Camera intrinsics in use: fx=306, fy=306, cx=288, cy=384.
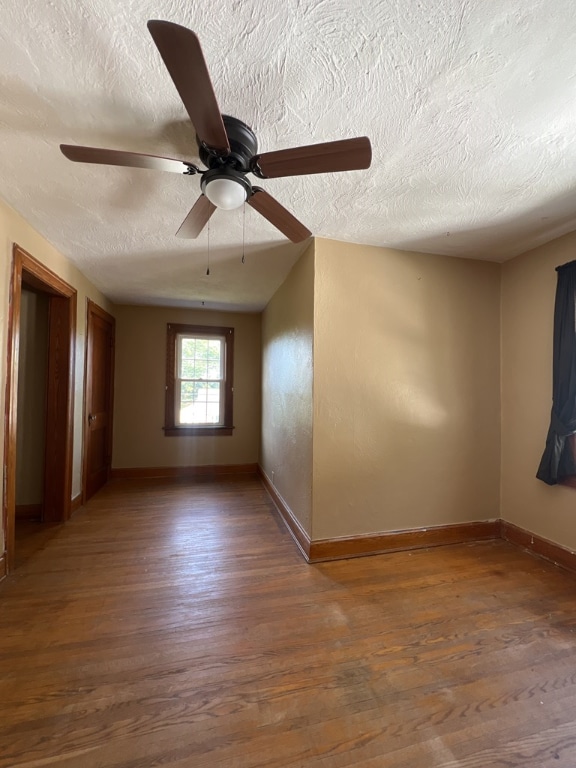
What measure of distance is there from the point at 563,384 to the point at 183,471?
4.50m

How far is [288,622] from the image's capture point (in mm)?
1729

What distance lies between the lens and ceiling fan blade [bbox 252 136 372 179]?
3.75 ft

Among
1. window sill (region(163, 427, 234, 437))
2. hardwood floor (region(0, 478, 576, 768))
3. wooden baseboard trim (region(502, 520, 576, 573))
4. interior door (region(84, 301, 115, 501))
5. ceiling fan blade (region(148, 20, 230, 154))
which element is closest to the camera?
ceiling fan blade (region(148, 20, 230, 154))

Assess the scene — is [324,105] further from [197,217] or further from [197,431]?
[197,431]

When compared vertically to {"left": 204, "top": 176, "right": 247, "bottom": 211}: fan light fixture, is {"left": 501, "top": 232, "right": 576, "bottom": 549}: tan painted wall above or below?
below

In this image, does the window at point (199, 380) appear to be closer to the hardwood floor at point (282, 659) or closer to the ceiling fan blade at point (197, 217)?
the hardwood floor at point (282, 659)

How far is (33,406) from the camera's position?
2988 mm

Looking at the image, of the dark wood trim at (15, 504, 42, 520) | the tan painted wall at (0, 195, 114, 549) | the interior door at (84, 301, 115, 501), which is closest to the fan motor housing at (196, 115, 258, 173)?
the tan painted wall at (0, 195, 114, 549)

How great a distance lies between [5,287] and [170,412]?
2797 mm

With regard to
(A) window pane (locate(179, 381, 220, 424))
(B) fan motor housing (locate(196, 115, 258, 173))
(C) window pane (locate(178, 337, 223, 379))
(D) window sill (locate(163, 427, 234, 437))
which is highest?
(B) fan motor housing (locate(196, 115, 258, 173))

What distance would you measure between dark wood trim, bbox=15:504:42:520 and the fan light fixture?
334 centimetres

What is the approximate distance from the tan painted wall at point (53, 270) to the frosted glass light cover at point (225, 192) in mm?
1593

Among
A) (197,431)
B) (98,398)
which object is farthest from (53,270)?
(197,431)

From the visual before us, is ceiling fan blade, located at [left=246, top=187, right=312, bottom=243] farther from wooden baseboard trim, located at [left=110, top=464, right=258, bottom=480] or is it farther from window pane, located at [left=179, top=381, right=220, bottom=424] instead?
wooden baseboard trim, located at [left=110, top=464, right=258, bottom=480]
